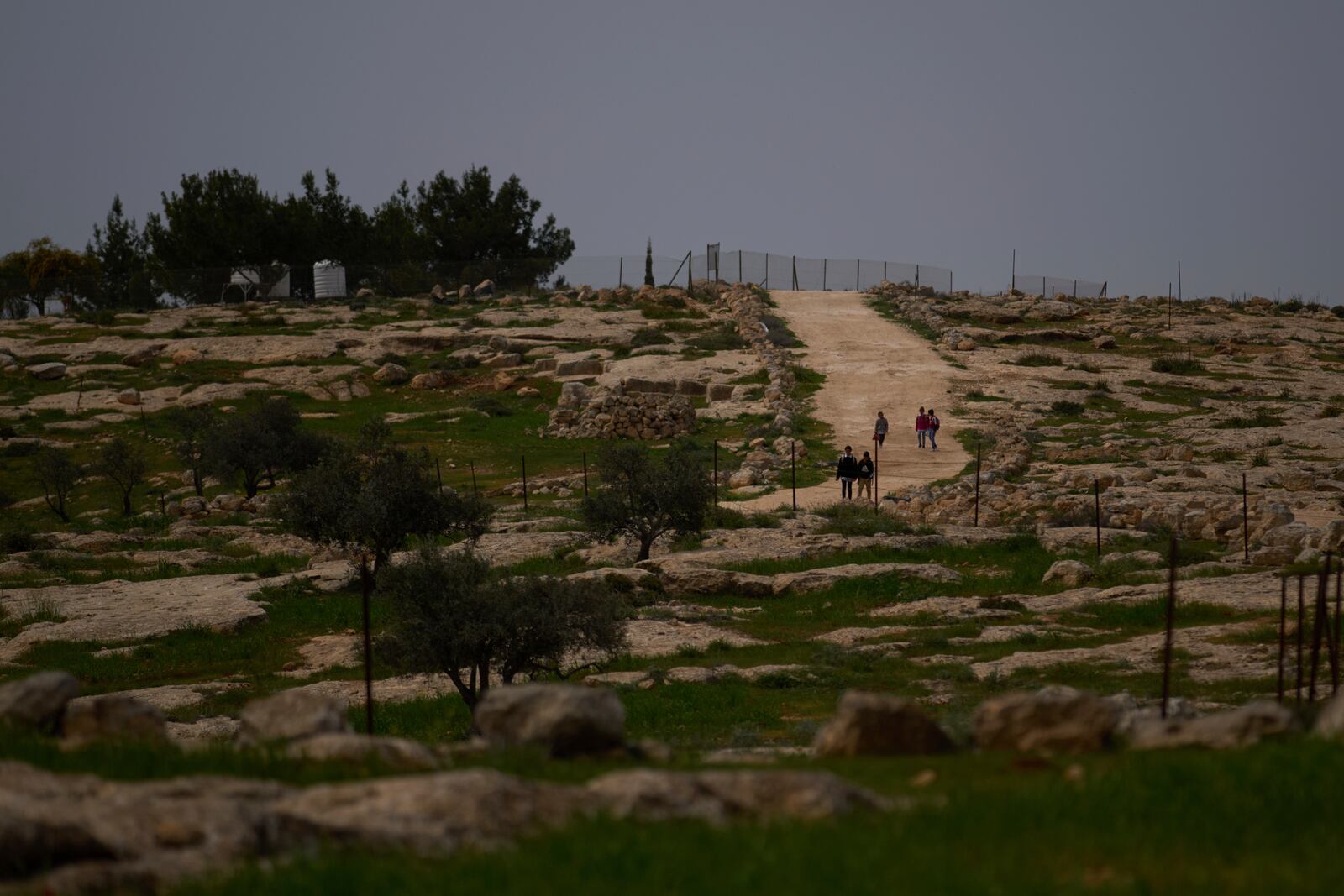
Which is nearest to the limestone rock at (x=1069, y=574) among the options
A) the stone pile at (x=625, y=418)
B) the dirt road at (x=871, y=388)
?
the dirt road at (x=871, y=388)

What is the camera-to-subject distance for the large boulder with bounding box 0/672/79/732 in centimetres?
998

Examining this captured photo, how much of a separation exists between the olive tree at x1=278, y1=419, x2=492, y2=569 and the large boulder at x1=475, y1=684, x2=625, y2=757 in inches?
835

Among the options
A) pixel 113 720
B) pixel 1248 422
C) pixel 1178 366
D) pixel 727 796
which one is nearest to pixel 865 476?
pixel 1248 422

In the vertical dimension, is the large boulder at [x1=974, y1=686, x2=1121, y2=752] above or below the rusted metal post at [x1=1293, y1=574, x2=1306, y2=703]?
above

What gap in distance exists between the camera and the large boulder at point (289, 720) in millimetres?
9617

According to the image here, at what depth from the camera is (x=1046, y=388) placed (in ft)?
189

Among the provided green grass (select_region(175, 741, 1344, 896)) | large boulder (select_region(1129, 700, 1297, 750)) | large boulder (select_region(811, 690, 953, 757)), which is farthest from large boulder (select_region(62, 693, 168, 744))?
large boulder (select_region(1129, 700, 1297, 750))

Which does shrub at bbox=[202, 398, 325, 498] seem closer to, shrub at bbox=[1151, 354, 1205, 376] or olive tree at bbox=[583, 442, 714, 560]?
olive tree at bbox=[583, 442, 714, 560]

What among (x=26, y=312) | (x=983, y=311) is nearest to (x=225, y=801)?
(x=983, y=311)

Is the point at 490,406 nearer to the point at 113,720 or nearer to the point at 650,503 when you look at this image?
the point at 650,503

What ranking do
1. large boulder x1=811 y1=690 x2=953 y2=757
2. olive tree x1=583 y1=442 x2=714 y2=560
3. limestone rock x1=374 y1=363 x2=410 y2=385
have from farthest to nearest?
limestone rock x1=374 y1=363 x2=410 y2=385 < olive tree x1=583 y1=442 x2=714 y2=560 < large boulder x1=811 y1=690 x2=953 y2=757


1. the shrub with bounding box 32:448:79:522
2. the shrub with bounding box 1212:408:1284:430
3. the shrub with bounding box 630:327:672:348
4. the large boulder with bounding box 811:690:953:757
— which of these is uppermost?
the shrub with bounding box 630:327:672:348

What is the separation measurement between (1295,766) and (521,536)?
1060 inches

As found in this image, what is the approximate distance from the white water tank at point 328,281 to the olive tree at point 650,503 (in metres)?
62.4
